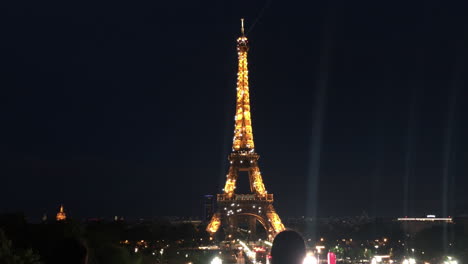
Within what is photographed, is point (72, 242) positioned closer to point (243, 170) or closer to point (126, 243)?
point (126, 243)

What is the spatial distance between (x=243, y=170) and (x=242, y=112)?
23.8 feet

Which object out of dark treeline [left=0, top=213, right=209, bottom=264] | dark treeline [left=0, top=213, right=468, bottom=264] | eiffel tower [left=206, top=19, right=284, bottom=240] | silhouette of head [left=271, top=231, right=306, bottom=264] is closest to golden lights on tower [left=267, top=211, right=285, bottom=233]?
eiffel tower [left=206, top=19, right=284, bottom=240]

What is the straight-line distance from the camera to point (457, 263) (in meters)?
36.7

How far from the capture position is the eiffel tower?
64938 millimetres

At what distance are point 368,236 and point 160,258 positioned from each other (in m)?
49.6

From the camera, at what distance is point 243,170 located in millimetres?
66625

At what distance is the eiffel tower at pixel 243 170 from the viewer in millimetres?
64938

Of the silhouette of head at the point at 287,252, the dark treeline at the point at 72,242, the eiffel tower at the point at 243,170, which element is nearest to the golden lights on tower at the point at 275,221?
the eiffel tower at the point at 243,170

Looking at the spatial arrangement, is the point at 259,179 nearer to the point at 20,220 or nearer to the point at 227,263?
the point at 227,263

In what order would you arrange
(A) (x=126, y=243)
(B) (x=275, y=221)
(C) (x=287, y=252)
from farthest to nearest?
(B) (x=275, y=221)
(A) (x=126, y=243)
(C) (x=287, y=252)

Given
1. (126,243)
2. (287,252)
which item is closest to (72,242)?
(287,252)

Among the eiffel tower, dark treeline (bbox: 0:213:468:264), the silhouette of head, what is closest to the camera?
the silhouette of head

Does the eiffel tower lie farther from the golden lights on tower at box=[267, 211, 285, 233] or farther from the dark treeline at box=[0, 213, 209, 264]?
the dark treeline at box=[0, 213, 209, 264]

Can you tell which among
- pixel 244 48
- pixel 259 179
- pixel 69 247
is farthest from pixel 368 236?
pixel 69 247
